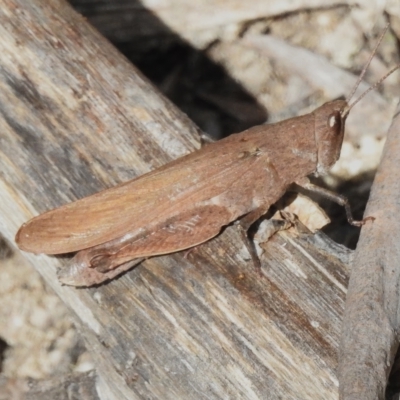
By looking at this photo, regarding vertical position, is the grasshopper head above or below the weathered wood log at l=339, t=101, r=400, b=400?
above

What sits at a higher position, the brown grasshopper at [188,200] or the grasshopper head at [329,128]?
the grasshopper head at [329,128]

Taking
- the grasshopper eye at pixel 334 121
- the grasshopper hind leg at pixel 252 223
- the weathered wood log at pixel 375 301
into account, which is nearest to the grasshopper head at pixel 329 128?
the grasshopper eye at pixel 334 121

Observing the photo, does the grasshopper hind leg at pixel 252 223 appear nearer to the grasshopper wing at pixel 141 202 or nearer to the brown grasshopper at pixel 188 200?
the brown grasshopper at pixel 188 200

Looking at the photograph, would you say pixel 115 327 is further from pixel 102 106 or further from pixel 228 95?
pixel 228 95

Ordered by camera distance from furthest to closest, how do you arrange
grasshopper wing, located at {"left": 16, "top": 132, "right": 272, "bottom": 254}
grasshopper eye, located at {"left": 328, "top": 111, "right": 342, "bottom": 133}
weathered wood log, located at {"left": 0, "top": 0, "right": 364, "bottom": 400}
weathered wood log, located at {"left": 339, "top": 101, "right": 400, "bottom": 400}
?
grasshopper eye, located at {"left": 328, "top": 111, "right": 342, "bottom": 133} → grasshopper wing, located at {"left": 16, "top": 132, "right": 272, "bottom": 254} → weathered wood log, located at {"left": 0, "top": 0, "right": 364, "bottom": 400} → weathered wood log, located at {"left": 339, "top": 101, "right": 400, "bottom": 400}

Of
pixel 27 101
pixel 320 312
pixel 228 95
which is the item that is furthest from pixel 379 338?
pixel 228 95

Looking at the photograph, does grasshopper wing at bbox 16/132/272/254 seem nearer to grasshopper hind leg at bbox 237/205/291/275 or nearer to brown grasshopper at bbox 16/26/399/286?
brown grasshopper at bbox 16/26/399/286

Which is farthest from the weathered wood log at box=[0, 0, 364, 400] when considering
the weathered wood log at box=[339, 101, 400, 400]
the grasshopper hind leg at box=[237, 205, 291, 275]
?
the weathered wood log at box=[339, 101, 400, 400]
